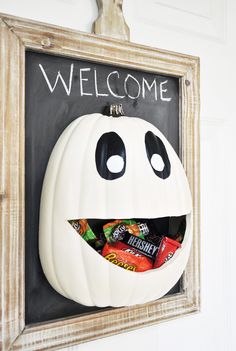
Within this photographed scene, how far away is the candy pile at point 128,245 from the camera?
75 centimetres

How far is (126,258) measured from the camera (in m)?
0.75

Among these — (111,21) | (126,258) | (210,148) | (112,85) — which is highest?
(111,21)

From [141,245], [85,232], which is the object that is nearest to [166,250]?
[141,245]

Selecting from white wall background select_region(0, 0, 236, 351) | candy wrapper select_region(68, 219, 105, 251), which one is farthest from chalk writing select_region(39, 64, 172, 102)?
candy wrapper select_region(68, 219, 105, 251)

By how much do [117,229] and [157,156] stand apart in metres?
0.16

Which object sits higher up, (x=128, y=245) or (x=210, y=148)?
(x=210, y=148)

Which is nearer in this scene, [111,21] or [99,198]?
[99,198]

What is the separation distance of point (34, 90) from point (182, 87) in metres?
0.37

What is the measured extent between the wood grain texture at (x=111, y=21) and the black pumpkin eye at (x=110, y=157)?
252mm

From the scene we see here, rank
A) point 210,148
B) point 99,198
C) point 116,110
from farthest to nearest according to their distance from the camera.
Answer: point 210,148, point 116,110, point 99,198

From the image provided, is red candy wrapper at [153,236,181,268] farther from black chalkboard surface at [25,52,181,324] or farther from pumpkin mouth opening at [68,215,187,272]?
black chalkboard surface at [25,52,181,324]

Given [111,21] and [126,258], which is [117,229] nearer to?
[126,258]

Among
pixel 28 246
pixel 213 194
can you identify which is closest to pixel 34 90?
pixel 28 246

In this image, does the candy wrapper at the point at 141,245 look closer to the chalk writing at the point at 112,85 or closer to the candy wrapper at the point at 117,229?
the candy wrapper at the point at 117,229
